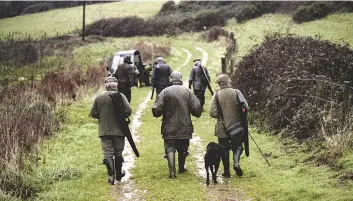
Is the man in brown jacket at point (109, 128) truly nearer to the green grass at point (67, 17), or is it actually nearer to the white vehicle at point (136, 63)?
the white vehicle at point (136, 63)

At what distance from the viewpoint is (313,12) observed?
117 feet

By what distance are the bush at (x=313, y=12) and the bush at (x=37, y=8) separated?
6361 cm

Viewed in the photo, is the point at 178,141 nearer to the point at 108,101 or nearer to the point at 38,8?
the point at 108,101

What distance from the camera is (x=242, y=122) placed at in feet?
29.0

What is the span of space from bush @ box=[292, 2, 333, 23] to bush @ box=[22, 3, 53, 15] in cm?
6361

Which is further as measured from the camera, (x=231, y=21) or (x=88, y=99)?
(x=231, y=21)

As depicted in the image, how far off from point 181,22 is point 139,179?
54.9 m

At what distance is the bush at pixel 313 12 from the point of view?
34938mm

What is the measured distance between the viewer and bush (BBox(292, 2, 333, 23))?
115 feet

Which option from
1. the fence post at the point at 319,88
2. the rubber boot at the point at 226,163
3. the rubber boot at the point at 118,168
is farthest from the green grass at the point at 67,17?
the rubber boot at the point at 226,163

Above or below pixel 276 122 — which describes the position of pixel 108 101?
above

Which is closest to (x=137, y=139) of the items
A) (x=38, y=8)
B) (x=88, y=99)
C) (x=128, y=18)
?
(x=88, y=99)

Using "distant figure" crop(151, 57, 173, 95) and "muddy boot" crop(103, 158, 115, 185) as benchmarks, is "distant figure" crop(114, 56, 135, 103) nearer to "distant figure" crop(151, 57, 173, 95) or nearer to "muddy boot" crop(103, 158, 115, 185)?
"distant figure" crop(151, 57, 173, 95)

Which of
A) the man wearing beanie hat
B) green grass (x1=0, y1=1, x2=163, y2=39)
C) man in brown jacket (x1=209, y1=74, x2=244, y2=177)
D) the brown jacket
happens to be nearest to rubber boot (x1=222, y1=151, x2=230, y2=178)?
man in brown jacket (x1=209, y1=74, x2=244, y2=177)
